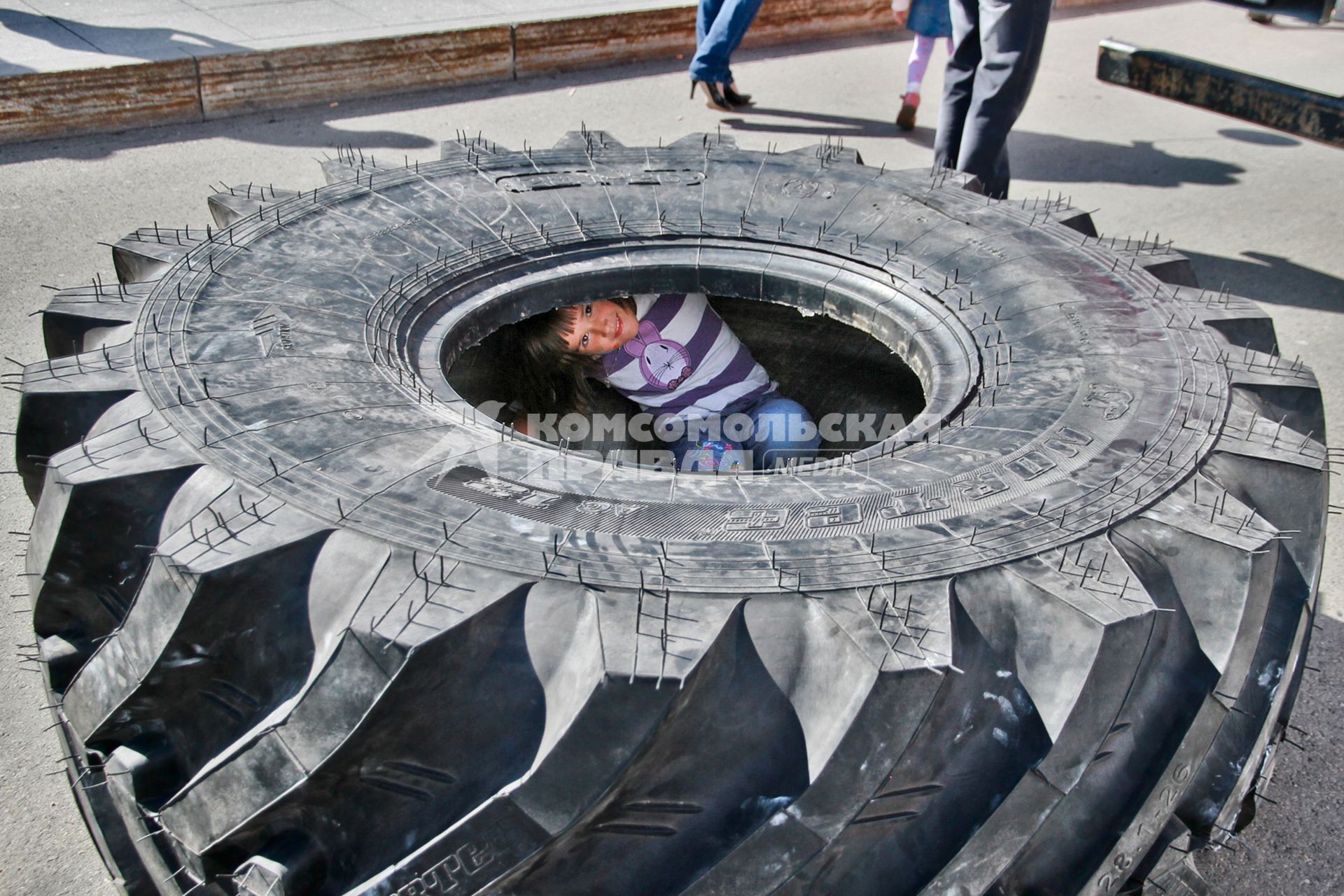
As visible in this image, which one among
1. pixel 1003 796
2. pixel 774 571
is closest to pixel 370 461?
pixel 774 571

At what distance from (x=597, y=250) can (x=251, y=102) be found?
13.7 feet

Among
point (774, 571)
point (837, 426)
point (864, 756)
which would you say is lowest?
point (837, 426)

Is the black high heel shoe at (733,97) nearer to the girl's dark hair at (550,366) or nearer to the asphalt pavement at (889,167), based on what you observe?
the asphalt pavement at (889,167)

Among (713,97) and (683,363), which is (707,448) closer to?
(683,363)

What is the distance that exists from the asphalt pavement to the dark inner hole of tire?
4.27ft

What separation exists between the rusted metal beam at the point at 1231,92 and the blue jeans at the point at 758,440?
2371 mm

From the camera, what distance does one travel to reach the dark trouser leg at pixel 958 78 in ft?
16.5

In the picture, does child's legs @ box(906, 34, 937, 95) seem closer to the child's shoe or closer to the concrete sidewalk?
the child's shoe

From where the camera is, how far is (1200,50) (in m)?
8.46

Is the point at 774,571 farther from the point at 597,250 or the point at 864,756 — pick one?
the point at 597,250

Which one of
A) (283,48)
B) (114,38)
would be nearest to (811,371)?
(283,48)

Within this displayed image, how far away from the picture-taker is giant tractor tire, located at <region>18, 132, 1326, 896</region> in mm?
1803

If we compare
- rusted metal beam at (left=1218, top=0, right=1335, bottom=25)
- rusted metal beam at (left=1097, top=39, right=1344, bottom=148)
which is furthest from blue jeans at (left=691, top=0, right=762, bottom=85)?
rusted metal beam at (left=1218, top=0, right=1335, bottom=25)

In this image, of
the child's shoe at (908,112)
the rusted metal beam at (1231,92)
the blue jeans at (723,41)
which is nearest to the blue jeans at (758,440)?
the rusted metal beam at (1231,92)
